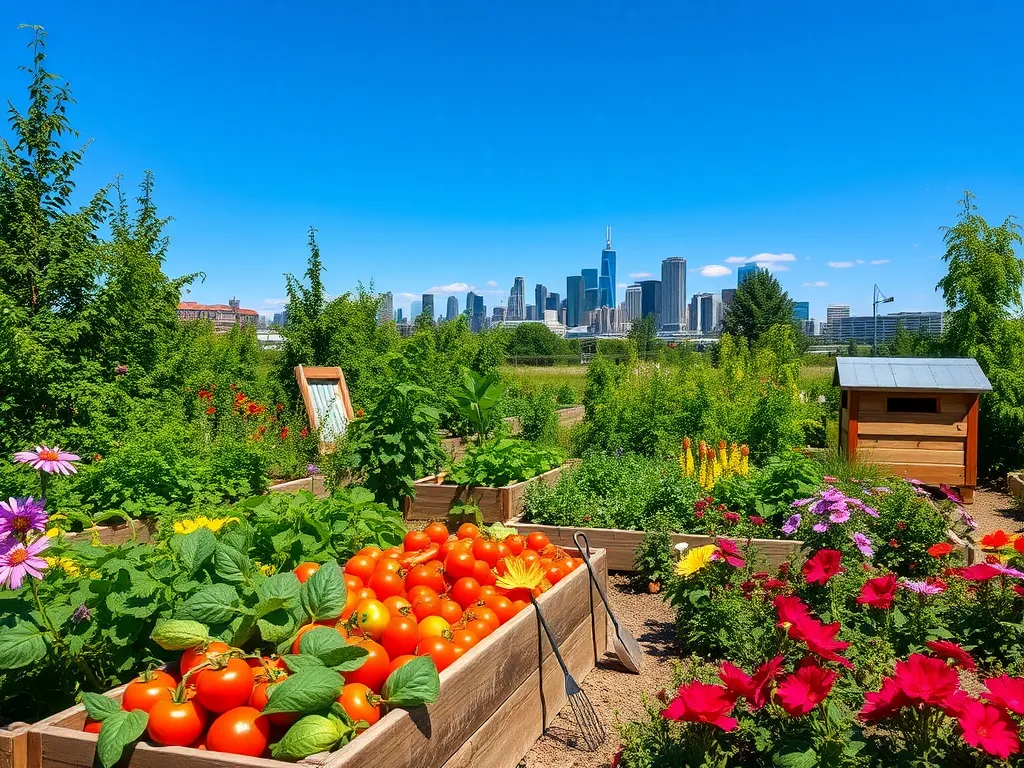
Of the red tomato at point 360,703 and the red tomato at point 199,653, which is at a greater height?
the red tomato at point 199,653

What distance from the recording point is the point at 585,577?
3.83 metres

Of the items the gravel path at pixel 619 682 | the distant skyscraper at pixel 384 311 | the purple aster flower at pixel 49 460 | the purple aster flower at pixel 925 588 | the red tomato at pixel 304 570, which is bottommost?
the gravel path at pixel 619 682

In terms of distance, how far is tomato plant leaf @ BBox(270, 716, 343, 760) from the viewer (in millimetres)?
1906

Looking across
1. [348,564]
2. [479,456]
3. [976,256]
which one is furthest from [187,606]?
[976,256]

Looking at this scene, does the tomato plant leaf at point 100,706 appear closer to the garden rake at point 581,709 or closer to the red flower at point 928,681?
the garden rake at point 581,709

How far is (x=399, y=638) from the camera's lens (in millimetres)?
2654

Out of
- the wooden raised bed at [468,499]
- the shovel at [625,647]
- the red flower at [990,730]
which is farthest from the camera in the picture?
the wooden raised bed at [468,499]

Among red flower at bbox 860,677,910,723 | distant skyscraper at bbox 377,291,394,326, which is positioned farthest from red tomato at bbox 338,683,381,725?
distant skyscraper at bbox 377,291,394,326

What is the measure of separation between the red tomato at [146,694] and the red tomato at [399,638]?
752 millimetres

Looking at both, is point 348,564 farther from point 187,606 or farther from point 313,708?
point 313,708

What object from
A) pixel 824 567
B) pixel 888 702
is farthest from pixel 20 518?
pixel 824 567

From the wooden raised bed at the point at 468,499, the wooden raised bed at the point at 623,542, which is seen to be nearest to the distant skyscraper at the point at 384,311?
the wooden raised bed at the point at 468,499

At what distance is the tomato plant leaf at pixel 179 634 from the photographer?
7.13ft

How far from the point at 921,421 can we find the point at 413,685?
8.49 m
